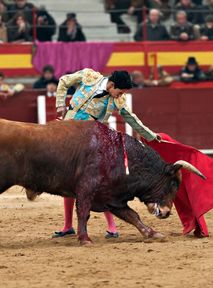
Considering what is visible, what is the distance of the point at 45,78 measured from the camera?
42.1 ft

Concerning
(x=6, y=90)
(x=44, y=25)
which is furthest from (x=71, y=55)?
(x=6, y=90)

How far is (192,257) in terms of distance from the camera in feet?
19.6

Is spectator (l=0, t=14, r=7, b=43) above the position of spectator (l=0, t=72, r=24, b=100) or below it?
above

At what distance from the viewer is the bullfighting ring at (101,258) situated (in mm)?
5234

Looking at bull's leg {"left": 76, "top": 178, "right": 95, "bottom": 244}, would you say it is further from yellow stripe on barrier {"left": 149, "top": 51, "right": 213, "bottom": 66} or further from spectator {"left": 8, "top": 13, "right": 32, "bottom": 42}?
yellow stripe on barrier {"left": 149, "top": 51, "right": 213, "bottom": 66}

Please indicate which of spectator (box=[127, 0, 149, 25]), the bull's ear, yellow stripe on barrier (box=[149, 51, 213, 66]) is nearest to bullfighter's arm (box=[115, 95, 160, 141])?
the bull's ear

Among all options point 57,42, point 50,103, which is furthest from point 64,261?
point 57,42

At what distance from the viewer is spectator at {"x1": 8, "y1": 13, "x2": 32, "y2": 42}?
1336cm

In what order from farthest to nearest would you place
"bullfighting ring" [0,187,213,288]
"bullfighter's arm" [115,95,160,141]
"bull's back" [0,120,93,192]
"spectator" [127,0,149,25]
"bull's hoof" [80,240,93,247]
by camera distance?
"spectator" [127,0,149,25] < "bullfighter's arm" [115,95,160,141] < "bull's hoof" [80,240,93,247] < "bull's back" [0,120,93,192] < "bullfighting ring" [0,187,213,288]

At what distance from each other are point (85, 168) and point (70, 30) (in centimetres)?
739

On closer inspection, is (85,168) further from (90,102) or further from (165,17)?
(165,17)

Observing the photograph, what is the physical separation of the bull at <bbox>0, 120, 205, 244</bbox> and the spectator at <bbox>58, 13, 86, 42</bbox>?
7062 mm

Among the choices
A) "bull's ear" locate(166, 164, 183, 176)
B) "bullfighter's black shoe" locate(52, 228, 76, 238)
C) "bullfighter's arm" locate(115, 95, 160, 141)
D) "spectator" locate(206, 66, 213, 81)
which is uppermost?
"bullfighter's arm" locate(115, 95, 160, 141)

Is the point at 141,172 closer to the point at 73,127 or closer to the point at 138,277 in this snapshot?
the point at 73,127
